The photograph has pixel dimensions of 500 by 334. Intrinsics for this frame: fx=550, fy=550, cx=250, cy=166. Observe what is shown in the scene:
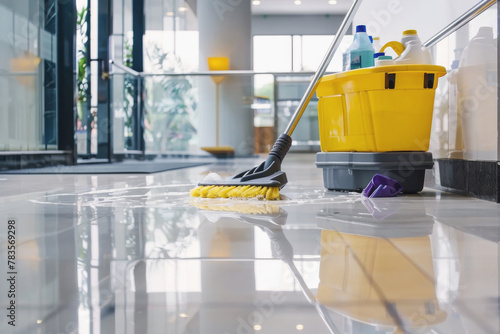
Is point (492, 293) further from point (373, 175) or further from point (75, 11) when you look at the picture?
point (75, 11)

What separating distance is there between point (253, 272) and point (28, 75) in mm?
3507

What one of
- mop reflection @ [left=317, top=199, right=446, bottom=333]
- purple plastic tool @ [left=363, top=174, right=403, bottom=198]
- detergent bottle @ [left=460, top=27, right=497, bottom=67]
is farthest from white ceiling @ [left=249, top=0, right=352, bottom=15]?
mop reflection @ [left=317, top=199, right=446, bottom=333]

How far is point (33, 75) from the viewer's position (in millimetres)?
3764

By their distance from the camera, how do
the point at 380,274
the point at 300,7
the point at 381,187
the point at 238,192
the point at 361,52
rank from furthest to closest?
the point at 300,7 < the point at 361,52 < the point at 381,187 < the point at 238,192 < the point at 380,274

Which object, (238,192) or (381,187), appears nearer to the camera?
(238,192)

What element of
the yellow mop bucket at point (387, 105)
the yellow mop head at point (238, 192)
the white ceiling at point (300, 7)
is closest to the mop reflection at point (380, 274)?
the yellow mop head at point (238, 192)

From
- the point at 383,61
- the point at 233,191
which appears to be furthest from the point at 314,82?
the point at 233,191

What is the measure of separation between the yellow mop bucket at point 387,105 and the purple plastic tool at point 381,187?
0.10 metres

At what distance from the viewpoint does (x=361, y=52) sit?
6.20ft

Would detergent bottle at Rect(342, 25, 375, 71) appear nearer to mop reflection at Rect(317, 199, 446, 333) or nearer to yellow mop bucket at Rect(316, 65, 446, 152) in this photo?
yellow mop bucket at Rect(316, 65, 446, 152)

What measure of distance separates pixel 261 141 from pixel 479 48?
4.62 metres

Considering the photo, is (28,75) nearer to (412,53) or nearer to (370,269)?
(412,53)

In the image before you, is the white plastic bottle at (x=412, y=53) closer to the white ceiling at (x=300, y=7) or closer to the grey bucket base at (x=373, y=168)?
the grey bucket base at (x=373, y=168)

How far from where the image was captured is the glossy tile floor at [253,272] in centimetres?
42
